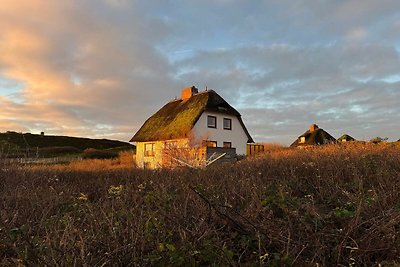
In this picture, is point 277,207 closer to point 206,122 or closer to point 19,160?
point 19,160

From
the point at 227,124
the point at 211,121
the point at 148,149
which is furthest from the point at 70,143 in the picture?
the point at 227,124

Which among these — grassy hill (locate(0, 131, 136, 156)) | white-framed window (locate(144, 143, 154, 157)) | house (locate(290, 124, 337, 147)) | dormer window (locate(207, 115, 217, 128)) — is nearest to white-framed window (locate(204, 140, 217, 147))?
dormer window (locate(207, 115, 217, 128))

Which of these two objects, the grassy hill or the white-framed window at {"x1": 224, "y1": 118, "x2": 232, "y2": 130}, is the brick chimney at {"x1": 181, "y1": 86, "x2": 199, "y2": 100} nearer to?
the white-framed window at {"x1": 224, "y1": 118, "x2": 232, "y2": 130}

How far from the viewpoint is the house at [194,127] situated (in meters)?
27.1

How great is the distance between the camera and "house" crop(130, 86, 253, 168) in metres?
27.1

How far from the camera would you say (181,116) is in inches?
1156

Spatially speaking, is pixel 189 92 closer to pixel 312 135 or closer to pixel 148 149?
pixel 148 149

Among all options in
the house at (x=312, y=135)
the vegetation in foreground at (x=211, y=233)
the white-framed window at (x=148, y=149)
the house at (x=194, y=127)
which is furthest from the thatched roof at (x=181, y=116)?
the vegetation in foreground at (x=211, y=233)

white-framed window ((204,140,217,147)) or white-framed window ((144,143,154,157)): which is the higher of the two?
white-framed window ((204,140,217,147))

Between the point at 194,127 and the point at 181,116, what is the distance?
2.82 m

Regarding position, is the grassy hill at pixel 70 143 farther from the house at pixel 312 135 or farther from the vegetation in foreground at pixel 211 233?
the vegetation in foreground at pixel 211 233

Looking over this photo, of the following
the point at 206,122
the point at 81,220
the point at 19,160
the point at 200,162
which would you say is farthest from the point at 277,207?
the point at 206,122

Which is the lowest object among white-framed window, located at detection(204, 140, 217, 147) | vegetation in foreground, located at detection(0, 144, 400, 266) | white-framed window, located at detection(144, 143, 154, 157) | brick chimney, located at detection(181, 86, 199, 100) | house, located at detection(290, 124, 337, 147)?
vegetation in foreground, located at detection(0, 144, 400, 266)

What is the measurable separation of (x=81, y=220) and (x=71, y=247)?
4.99 feet
